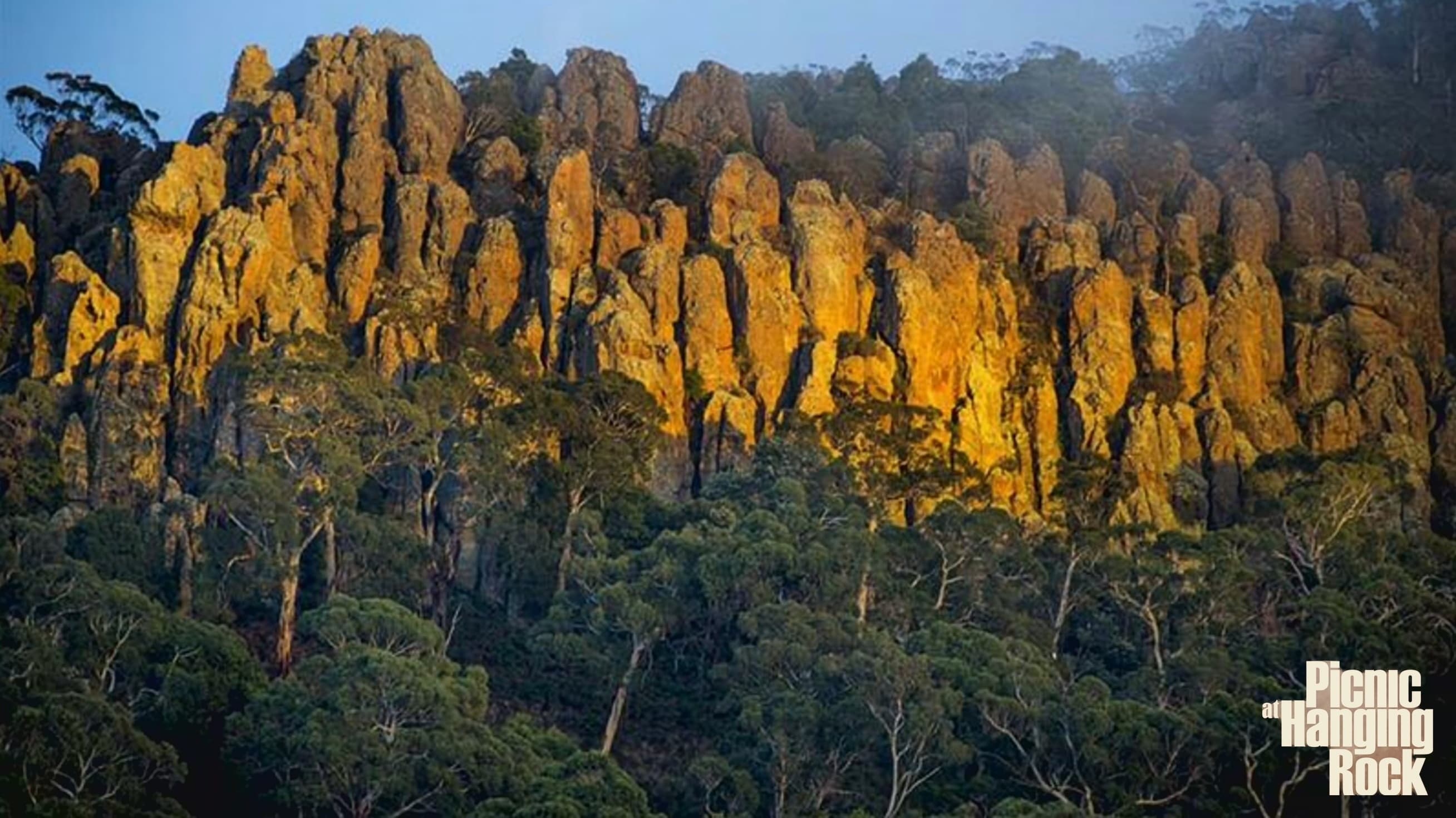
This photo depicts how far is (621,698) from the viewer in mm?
55781

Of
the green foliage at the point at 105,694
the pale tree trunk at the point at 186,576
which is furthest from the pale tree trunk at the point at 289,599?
the green foliage at the point at 105,694

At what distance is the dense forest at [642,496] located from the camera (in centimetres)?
5047

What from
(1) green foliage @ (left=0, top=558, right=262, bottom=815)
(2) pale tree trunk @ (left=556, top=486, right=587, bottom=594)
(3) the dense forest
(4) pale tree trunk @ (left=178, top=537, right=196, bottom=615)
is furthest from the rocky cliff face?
(1) green foliage @ (left=0, top=558, right=262, bottom=815)

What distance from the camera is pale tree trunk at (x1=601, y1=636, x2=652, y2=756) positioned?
181 feet

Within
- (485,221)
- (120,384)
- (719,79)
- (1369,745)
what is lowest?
(1369,745)

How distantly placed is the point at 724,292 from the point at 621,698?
60.8ft

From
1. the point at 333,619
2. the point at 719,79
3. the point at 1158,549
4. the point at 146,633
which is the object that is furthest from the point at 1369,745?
the point at 719,79

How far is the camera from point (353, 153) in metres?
75.1

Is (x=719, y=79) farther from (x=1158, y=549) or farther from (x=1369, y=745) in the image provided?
(x=1369, y=745)

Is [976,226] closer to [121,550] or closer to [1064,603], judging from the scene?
[1064,603]

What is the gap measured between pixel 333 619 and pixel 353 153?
25.0 metres

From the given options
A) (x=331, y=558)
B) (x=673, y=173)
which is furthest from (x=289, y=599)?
(x=673, y=173)

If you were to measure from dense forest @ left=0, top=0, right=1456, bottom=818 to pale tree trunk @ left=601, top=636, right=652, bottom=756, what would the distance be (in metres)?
0.15

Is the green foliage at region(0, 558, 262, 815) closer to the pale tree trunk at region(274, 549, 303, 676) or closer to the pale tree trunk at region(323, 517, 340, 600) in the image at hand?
the pale tree trunk at region(274, 549, 303, 676)
